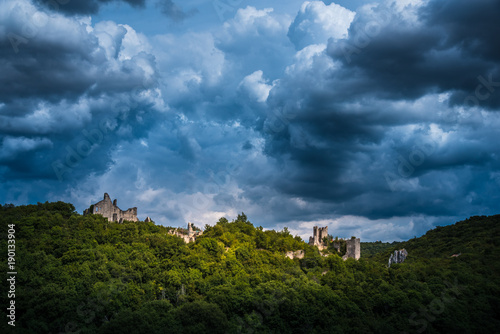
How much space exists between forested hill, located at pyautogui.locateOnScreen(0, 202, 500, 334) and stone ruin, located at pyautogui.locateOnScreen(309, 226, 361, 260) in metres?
8.83

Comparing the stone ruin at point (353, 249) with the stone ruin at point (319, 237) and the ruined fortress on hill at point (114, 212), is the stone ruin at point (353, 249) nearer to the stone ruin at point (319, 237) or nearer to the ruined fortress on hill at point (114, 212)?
the stone ruin at point (319, 237)

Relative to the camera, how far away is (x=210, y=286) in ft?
204

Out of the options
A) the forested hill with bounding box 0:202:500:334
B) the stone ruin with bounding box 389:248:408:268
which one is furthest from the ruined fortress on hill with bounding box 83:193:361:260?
the stone ruin with bounding box 389:248:408:268

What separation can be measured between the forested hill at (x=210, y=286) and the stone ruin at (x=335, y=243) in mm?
8828

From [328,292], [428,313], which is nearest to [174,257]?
[328,292]

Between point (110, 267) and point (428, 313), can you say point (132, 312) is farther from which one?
point (428, 313)

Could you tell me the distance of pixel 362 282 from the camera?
226 feet

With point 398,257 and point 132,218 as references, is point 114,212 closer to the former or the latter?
point 132,218

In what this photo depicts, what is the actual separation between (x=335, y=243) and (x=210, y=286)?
39519mm

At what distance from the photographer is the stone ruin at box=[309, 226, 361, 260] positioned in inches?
3406

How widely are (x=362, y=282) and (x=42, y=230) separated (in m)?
48.5

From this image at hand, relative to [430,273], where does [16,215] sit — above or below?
above

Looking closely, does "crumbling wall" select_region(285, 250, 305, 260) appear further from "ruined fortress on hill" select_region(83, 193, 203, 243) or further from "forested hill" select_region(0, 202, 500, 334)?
"ruined fortress on hill" select_region(83, 193, 203, 243)

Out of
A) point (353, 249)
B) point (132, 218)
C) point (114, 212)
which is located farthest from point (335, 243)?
point (114, 212)
